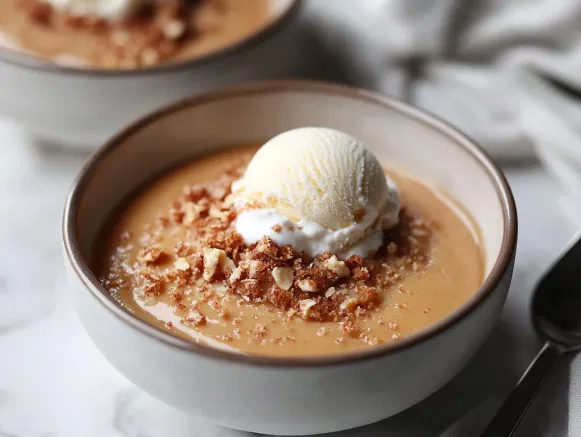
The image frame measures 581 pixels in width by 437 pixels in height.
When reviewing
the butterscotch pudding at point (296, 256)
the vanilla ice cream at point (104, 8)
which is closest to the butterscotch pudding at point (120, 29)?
the vanilla ice cream at point (104, 8)

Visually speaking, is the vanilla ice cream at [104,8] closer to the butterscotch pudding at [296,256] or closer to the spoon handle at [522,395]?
the butterscotch pudding at [296,256]

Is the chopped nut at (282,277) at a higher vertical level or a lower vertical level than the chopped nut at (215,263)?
higher

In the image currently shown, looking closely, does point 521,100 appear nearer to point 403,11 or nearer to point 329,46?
point 403,11

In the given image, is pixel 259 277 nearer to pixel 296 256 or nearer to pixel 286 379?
pixel 296 256

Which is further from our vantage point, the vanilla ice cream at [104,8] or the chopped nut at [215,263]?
the vanilla ice cream at [104,8]

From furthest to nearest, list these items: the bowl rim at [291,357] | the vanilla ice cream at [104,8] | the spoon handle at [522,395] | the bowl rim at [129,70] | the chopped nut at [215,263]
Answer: the vanilla ice cream at [104,8] → the bowl rim at [129,70] → the chopped nut at [215,263] → the spoon handle at [522,395] → the bowl rim at [291,357]

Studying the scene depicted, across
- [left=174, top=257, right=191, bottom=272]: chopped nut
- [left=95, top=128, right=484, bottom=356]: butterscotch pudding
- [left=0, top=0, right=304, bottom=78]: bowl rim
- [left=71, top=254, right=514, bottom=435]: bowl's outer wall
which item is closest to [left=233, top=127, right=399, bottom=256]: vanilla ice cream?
[left=95, top=128, right=484, bottom=356]: butterscotch pudding

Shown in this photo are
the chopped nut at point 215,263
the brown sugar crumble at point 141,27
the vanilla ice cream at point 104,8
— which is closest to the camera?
the chopped nut at point 215,263

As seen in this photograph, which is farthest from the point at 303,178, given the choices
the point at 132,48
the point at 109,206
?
the point at 132,48
